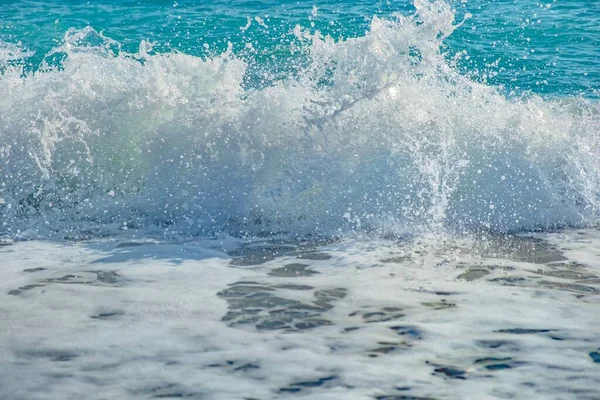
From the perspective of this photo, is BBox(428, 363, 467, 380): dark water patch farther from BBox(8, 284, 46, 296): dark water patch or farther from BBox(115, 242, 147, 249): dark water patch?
BBox(115, 242, 147, 249): dark water patch

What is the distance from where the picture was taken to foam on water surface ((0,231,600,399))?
10.2 ft

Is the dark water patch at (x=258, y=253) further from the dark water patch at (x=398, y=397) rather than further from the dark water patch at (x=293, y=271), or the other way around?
the dark water patch at (x=398, y=397)

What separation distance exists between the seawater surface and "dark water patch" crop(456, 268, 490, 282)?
0.07 feet

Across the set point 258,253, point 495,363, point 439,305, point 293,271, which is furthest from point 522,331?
point 258,253

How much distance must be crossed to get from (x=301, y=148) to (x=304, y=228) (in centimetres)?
79

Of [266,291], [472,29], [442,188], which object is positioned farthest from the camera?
[472,29]

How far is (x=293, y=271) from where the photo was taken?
15.4 ft

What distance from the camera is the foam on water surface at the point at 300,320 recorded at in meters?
3.11

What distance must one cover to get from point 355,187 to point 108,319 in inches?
108

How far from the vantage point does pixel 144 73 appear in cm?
675

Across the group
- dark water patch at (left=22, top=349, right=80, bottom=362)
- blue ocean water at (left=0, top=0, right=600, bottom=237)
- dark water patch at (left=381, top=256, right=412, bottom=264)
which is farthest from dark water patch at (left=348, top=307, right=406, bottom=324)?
blue ocean water at (left=0, top=0, right=600, bottom=237)

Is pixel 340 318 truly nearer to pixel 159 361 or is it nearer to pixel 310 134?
pixel 159 361

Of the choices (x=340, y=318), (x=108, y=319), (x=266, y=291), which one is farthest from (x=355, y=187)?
(x=108, y=319)

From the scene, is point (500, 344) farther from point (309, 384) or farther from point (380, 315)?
point (309, 384)
